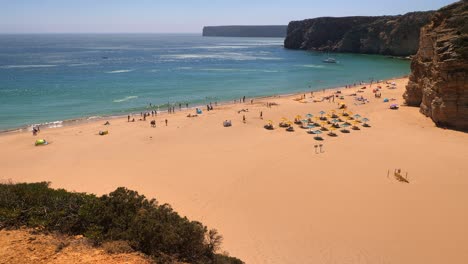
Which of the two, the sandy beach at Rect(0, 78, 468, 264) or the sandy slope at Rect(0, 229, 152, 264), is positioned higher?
the sandy slope at Rect(0, 229, 152, 264)

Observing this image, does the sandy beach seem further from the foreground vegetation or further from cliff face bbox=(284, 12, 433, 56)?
cliff face bbox=(284, 12, 433, 56)

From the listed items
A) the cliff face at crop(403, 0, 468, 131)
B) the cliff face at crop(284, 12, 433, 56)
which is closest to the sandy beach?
the cliff face at crop(403, 0, 468, 131)

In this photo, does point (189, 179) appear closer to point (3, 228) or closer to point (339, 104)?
point (3, 228)

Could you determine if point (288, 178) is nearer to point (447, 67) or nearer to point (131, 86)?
point (447, 67)

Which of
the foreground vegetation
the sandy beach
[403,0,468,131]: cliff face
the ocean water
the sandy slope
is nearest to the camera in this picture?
the sandy slope

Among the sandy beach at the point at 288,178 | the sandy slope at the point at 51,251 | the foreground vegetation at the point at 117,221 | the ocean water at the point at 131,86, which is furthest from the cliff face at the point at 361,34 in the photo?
the sandy slope at the point at 51,251

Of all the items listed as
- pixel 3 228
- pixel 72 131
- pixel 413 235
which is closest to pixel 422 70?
pixel 413 235

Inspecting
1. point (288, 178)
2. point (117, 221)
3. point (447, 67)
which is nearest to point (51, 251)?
point (117, 221)
